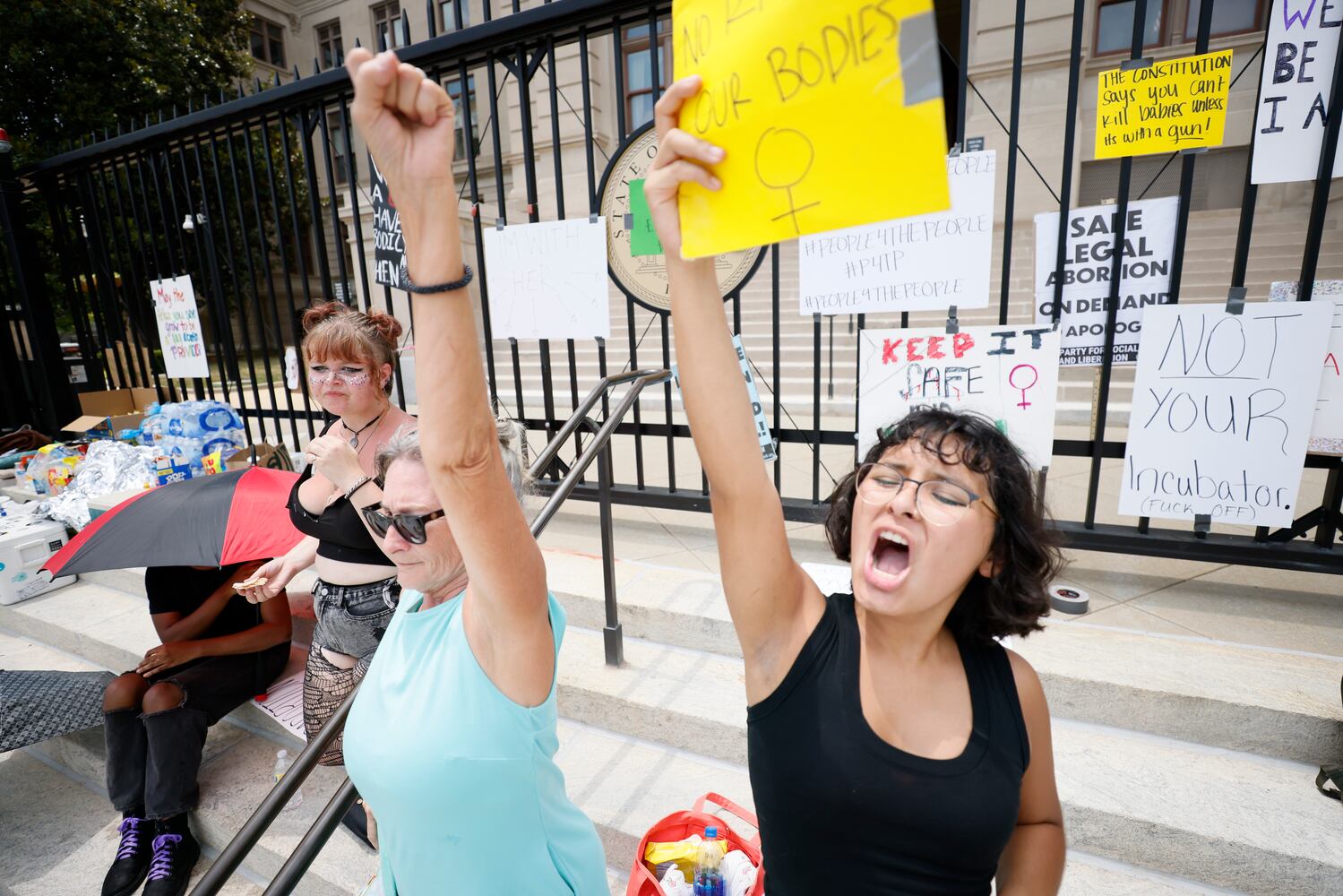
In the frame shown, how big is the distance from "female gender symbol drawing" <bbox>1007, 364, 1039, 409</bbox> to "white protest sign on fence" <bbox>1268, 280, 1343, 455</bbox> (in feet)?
2.44

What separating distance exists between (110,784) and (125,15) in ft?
47.5

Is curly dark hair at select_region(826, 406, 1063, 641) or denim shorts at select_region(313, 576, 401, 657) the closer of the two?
curly dark hair at select_region(826, 406, 1063, 641)

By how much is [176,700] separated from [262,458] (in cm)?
179

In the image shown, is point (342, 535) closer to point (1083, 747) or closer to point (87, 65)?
point (1083, 747)

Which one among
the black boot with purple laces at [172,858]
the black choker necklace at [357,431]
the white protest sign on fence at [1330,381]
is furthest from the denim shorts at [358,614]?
the white protest sign on fence at [1330,381]

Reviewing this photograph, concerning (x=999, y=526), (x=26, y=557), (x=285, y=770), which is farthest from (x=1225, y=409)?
(x=26, y=557)

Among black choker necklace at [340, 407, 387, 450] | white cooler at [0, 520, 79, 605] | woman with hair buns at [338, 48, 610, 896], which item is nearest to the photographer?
woman with hair buns at [338, 48, 610, 896]

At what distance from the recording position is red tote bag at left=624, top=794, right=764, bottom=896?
1.71m

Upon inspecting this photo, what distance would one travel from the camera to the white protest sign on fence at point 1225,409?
2.13 metres

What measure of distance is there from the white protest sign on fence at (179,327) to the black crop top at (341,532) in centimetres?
343

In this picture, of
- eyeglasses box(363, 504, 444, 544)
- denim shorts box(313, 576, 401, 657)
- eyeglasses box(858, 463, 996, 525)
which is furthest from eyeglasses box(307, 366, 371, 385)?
eyeglasses box(858, 463, 996, 525)

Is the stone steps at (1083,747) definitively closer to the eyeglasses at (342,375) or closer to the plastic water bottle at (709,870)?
the plastic water bottle at (709,870)

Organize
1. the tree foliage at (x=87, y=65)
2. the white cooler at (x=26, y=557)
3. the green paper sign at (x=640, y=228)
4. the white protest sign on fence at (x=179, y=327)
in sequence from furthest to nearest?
the tree foliage at (x=87, y=65) < the white protest sign on fence at (x=179, y=327) < the white cooler at (x=26, y=557) < the green paper sign at (x=640, y=228)

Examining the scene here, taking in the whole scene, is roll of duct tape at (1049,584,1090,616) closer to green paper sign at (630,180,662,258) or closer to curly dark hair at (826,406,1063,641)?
curly dark hair at (826,406,1063,641)
